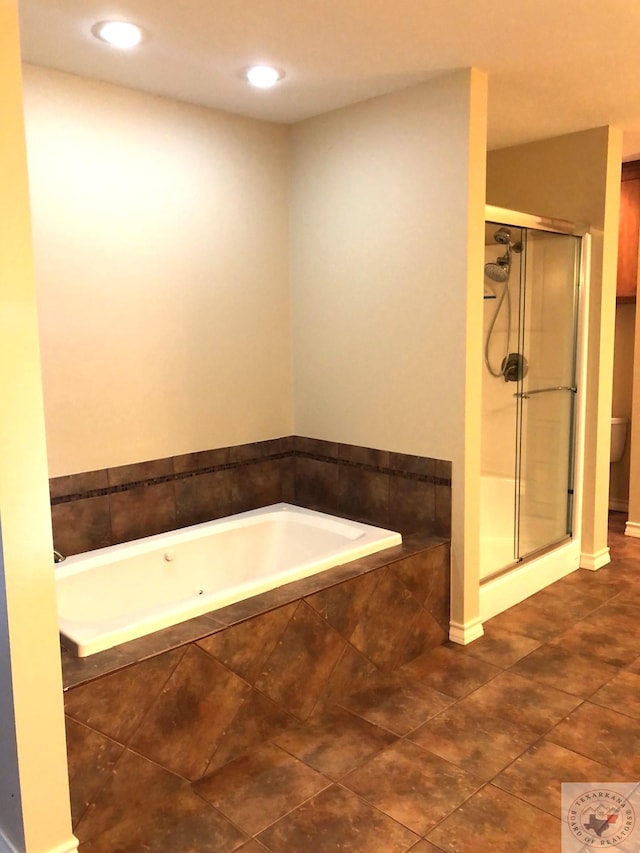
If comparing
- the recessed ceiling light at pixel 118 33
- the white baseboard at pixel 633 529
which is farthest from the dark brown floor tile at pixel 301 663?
the white baseboard at pixel 633 529

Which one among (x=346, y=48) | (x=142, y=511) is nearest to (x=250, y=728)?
(x=142, y=511)

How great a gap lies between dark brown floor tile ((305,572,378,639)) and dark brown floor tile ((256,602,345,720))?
0.10 ft

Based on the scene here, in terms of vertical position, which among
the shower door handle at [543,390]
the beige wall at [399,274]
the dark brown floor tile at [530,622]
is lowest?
the dark brown floor tile at [530,622]

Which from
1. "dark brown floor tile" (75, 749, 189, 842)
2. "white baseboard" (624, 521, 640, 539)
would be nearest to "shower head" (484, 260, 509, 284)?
"white baseboard" (624, 521, 640, 539)

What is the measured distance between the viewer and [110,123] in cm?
296

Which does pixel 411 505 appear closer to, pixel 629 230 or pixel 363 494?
pixel 363 494

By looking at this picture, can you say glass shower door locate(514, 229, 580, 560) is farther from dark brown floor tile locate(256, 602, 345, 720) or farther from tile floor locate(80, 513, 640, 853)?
dark brown floor tile locate(256, 602, 345, 720)

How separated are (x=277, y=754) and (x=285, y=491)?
1.62 metres

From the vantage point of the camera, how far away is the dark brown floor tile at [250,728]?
2.34 m

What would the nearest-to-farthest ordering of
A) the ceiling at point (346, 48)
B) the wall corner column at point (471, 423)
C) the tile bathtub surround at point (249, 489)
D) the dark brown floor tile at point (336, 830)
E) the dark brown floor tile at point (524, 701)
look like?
the dark brown floor tile at point (336, 830)
the ceiling at point (346, 48)
the dark brown floor tile at point (524, 701)
the wall corner column at point (471, 423)
the tile bathtub surround at point (249, 489)

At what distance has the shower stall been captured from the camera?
3.55m

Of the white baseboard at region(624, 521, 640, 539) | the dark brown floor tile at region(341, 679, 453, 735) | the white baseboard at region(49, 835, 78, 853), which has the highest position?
the white baseboard at region(624, 521, 640, 539)

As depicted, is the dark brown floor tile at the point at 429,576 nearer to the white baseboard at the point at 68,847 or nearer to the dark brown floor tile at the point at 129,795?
the dark brown floor tile at the point at 129,795

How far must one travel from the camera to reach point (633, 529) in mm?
4625
